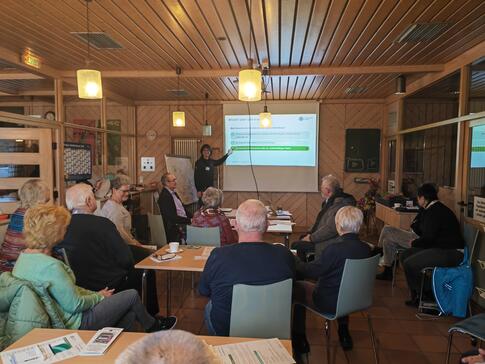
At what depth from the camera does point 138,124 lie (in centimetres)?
781

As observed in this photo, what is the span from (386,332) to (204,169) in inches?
187

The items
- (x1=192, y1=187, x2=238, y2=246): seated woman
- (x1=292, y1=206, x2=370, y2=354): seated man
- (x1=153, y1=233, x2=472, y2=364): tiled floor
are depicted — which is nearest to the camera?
(x1=292, y1=206, x2=370, y2=354): seated man

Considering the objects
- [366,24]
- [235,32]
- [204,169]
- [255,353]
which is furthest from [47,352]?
[204,169]

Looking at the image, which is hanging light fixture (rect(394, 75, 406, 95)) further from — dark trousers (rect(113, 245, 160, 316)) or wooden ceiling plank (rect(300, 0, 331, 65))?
dark trousers (rect(113, 245, 160, 316))

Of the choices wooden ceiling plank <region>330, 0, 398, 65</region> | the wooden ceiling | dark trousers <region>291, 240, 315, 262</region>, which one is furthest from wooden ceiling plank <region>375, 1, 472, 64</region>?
dark trousers <region>291, 240, 315, 262</region>

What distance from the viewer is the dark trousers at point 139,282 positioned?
2993mm

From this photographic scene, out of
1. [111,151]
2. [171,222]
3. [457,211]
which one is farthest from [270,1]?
[111,151]

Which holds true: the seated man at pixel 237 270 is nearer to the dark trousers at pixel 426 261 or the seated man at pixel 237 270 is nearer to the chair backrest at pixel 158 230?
the chair backrest at pixel 158 230

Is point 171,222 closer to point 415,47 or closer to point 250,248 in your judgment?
point 250,248

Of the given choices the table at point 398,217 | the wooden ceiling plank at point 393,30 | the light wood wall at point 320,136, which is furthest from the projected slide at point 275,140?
the wooden ceiling plank at point 393,30

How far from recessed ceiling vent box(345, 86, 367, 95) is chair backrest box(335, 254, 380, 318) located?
4616mm

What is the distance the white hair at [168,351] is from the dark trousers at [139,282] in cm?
228

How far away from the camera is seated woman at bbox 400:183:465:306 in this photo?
11.4ft

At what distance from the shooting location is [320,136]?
746cm
